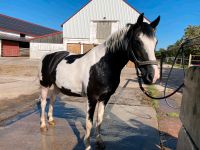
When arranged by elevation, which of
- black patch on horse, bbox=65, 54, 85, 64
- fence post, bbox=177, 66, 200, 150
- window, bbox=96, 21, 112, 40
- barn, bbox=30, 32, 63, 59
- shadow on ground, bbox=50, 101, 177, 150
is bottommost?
shadow on ground, bbox=50, 101, 177, 150

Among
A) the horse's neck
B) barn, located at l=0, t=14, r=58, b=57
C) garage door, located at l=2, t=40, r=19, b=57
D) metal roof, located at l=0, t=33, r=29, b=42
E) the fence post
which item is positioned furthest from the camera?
barn, located at l=0, t=14, r=58, b=57

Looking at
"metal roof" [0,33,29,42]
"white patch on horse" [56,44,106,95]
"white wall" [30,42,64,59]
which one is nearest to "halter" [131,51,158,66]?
"white patch on horse" [56,44,106,95]

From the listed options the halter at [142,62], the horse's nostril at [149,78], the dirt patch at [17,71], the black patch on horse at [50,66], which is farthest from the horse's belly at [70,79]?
the dirt patch at [17,71]

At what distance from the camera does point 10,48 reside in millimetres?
39094

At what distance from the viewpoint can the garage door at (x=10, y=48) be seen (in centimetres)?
3761

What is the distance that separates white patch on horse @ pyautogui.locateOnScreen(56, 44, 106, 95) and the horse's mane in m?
0.15

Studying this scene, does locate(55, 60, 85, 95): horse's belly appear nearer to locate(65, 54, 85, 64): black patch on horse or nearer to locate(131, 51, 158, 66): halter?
locate(65, 54, 85, 64): black patch on horse

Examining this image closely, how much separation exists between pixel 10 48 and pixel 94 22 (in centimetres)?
1848

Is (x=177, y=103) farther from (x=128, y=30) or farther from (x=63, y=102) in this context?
(x=128, y=30)

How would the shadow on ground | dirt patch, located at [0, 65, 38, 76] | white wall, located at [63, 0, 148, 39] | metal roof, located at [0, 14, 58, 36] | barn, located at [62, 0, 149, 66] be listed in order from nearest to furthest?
the shadow on ground → dirt patch, located at [0, 65, 38, 76] → white wall, located at [63, 0, 148, 39] → barn, located at [62, 0, 149, 66] → metal roof, located at [0, 14, 58, 36]

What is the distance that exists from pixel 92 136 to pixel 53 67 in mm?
1616

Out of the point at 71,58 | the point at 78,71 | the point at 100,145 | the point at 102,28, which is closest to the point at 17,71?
the point at 71,58

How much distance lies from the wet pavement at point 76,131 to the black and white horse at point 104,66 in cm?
38

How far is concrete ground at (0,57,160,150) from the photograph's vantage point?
13.7 ft
